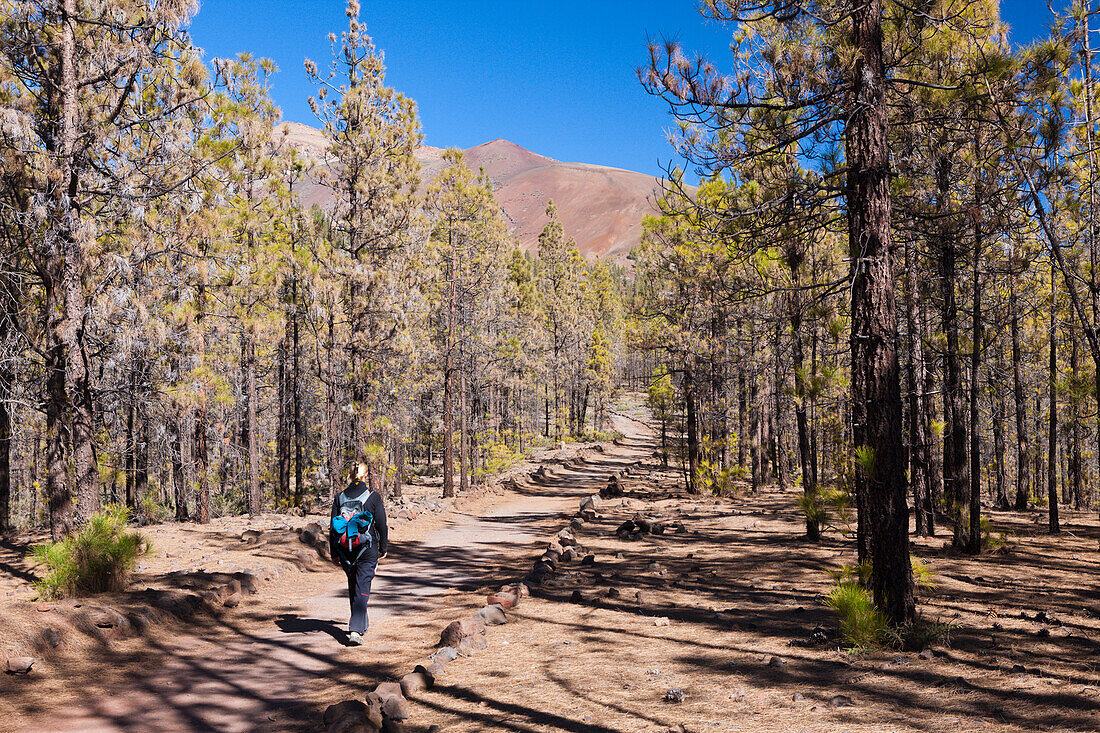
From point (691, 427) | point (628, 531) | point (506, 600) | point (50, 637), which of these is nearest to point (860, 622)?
point (506, 600)

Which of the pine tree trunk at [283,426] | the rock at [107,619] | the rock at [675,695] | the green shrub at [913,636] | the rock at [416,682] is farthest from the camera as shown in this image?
the pine tree trunk at [283,426]

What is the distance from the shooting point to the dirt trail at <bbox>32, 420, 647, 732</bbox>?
4.96m

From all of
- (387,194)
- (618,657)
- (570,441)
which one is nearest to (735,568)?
(618,657)

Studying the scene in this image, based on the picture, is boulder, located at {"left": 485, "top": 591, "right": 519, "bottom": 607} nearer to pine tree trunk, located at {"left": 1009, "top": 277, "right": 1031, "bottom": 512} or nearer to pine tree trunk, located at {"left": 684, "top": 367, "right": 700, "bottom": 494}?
pine tree trunk, located at {"left": 1009, "top": 277, "right": 1031, "bottom": 512}

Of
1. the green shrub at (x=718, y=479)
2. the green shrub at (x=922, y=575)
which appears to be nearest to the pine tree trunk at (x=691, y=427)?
the green shrub at (x=718, y=479)

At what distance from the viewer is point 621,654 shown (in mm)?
5961

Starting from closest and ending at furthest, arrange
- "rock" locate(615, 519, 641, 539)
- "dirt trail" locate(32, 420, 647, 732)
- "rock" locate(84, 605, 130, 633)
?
1. "dirt trail" locate(32, 420, 647, 732)
2. "rock" locate(84, 605, 130, 633)
3. "rock" locate(615, 519, 641, 539)

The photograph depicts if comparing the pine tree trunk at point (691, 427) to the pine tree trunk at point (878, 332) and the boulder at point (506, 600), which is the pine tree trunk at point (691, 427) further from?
the pine tree trunk at point (878, 332)

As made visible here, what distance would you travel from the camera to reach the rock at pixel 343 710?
4.55 metres

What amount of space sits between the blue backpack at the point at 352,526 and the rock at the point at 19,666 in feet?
9.00

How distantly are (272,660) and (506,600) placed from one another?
284 centimetres

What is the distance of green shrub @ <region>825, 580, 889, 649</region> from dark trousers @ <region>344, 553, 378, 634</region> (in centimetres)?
483

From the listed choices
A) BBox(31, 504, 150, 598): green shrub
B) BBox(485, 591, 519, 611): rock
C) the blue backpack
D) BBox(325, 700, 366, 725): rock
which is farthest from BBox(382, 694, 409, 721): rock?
BBox(31, 504, 150, 598): green shrub

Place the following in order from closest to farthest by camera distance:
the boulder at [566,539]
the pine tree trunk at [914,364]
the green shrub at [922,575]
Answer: the green shrub at [922,575] < the pine tree trunk at [914,364] < the boulder at [566,539]
